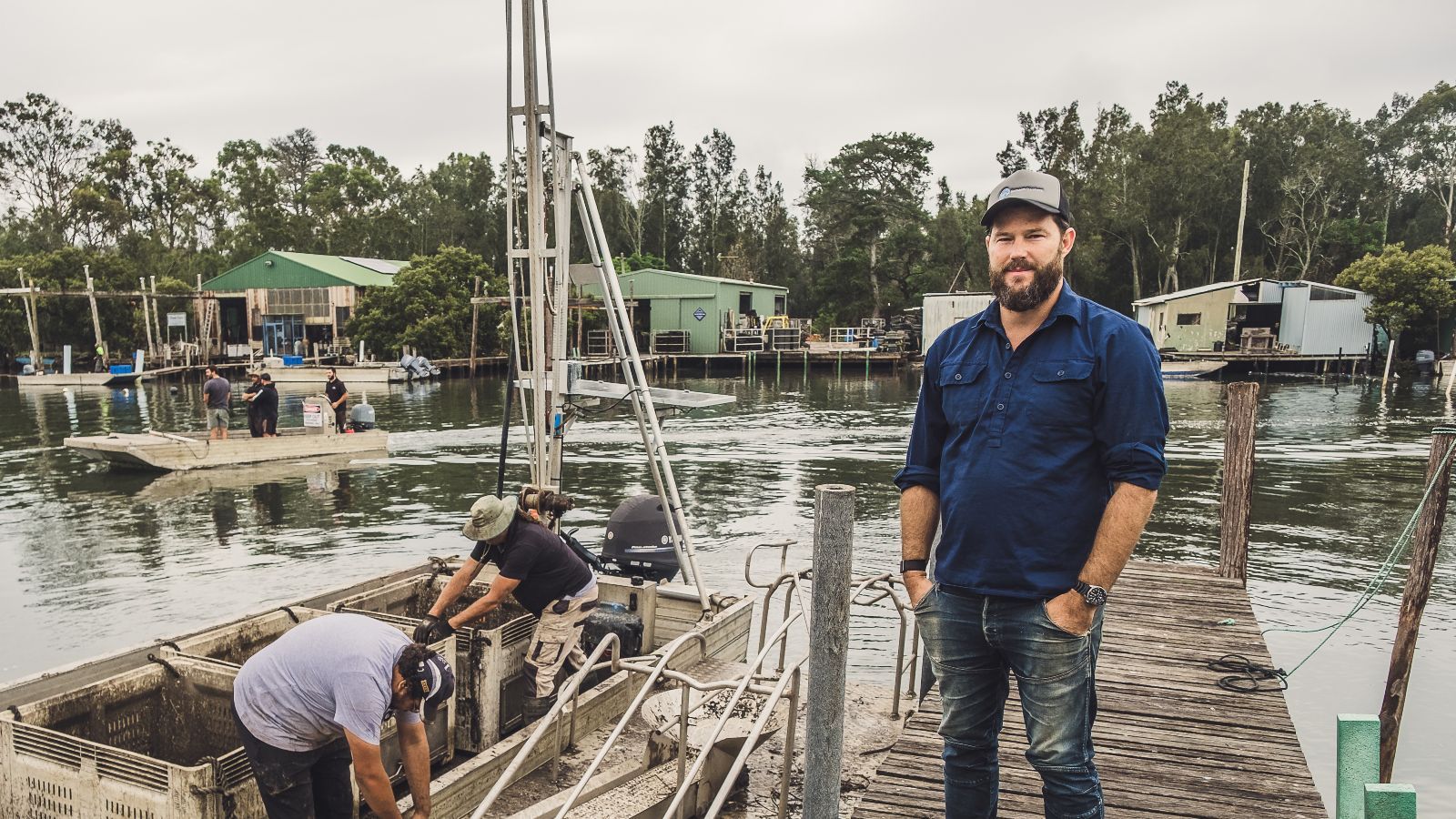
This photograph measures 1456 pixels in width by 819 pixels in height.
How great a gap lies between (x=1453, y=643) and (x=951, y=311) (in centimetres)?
3788

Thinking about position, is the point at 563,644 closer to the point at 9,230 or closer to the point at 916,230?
the point at 916,230

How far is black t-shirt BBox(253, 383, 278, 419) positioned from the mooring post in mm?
20228

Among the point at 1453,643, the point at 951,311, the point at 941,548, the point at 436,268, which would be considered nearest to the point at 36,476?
the point at 941,548

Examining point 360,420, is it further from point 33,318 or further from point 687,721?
point 33,318

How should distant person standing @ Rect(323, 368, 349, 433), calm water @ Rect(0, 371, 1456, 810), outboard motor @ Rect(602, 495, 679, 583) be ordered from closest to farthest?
1. outboard motor @ Rect(602, 495, 679, 583)
2. calm water @ Rect(0, 371, 1456, 810)
3. distant person standing @ Rect(323, 368, 349, 433)

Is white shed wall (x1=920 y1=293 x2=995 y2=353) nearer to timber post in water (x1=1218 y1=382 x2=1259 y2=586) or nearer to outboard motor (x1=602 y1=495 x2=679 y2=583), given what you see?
timber post in water (x1=1218 y1=382 x2=1259 y2=586)

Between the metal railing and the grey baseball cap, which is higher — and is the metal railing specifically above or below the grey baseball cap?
below

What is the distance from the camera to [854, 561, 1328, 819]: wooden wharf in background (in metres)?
3.83

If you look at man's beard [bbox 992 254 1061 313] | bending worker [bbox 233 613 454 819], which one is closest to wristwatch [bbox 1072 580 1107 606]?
man's beard [bbox 992 254 1061 313]

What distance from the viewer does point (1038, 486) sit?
8.68 feet

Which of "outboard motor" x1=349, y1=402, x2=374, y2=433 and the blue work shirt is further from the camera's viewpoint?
"outboard motor" x1=349, y1=402, x2=374, y2=433

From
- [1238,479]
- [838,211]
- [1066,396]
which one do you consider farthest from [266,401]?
[838,211]

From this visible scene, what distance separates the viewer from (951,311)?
4772 centimetres

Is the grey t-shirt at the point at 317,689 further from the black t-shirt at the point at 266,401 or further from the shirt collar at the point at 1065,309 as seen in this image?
the black t-shirt at the point at 266,401
